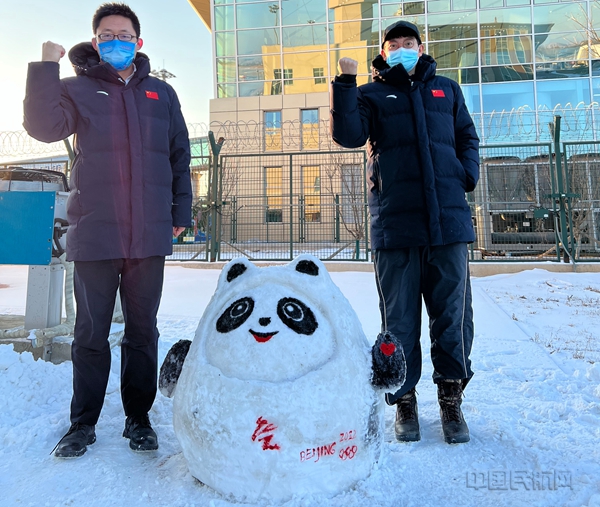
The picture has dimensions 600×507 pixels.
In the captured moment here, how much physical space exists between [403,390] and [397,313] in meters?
0.39

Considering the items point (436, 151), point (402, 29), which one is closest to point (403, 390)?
point (436, 151)

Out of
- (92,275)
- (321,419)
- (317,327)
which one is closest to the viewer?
(321,419)

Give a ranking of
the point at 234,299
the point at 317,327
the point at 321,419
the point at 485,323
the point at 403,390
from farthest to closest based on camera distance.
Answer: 1. the point at 485,323
2. the point at 403,390
3. the point at 234,299
4. the point at 317,327
5. the point at 321,419

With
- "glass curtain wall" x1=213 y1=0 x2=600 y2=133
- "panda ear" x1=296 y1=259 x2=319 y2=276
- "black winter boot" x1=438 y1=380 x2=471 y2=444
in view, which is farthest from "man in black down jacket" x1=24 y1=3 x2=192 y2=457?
"glass curtain wall" x1=213 y1=0 x2=600 y2=133

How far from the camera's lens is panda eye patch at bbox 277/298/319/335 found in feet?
5.52

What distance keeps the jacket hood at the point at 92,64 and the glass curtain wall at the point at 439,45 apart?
51.2ft

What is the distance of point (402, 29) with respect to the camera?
2.44 m

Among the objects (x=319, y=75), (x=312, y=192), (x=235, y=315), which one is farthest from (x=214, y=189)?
(x=319, y=75)

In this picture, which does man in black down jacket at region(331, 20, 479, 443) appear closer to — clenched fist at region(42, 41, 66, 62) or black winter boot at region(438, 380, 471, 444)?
black winter boot at region(438, 380, 471, 444)

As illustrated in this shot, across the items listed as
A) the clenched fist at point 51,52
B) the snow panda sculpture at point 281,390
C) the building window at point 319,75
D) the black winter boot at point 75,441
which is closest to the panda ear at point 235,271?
the snow panda sculpture at point 281,390

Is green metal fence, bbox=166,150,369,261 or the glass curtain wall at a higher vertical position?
the glass curtain wall

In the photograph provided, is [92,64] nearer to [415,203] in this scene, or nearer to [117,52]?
[117,52]

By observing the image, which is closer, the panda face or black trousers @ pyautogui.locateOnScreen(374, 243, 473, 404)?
the panda face

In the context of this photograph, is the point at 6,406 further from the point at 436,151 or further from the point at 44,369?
the point at 436,151
